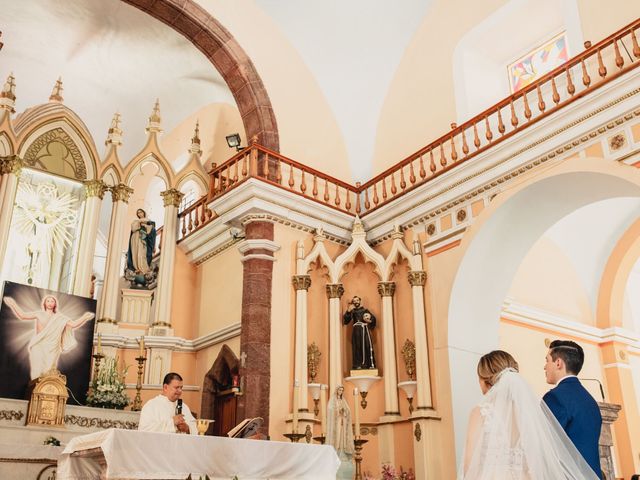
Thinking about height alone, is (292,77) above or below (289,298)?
above

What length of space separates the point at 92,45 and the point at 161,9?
10.1 ft

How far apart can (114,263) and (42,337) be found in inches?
90.0

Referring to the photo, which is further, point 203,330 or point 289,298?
point 203,330

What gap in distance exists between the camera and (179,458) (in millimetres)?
5281

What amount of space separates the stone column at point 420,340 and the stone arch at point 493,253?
0.38 m

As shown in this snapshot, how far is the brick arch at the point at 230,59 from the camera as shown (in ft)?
38.2

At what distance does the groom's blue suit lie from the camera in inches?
145

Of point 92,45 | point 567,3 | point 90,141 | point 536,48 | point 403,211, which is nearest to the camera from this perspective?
point 567,3

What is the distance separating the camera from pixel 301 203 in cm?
1102

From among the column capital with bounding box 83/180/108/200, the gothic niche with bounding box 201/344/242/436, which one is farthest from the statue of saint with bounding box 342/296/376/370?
the column capital with bounding box 83/180/108/200

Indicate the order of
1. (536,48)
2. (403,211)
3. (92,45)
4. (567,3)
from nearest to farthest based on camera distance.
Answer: (567,3), (403,211), (536,48), (92,45)

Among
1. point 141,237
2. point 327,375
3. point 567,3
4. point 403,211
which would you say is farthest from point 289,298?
point 567,3

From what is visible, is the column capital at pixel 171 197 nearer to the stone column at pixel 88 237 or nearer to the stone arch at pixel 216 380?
the stone column at pixel 88 237

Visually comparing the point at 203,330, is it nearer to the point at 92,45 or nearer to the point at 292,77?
the point at 292,77
